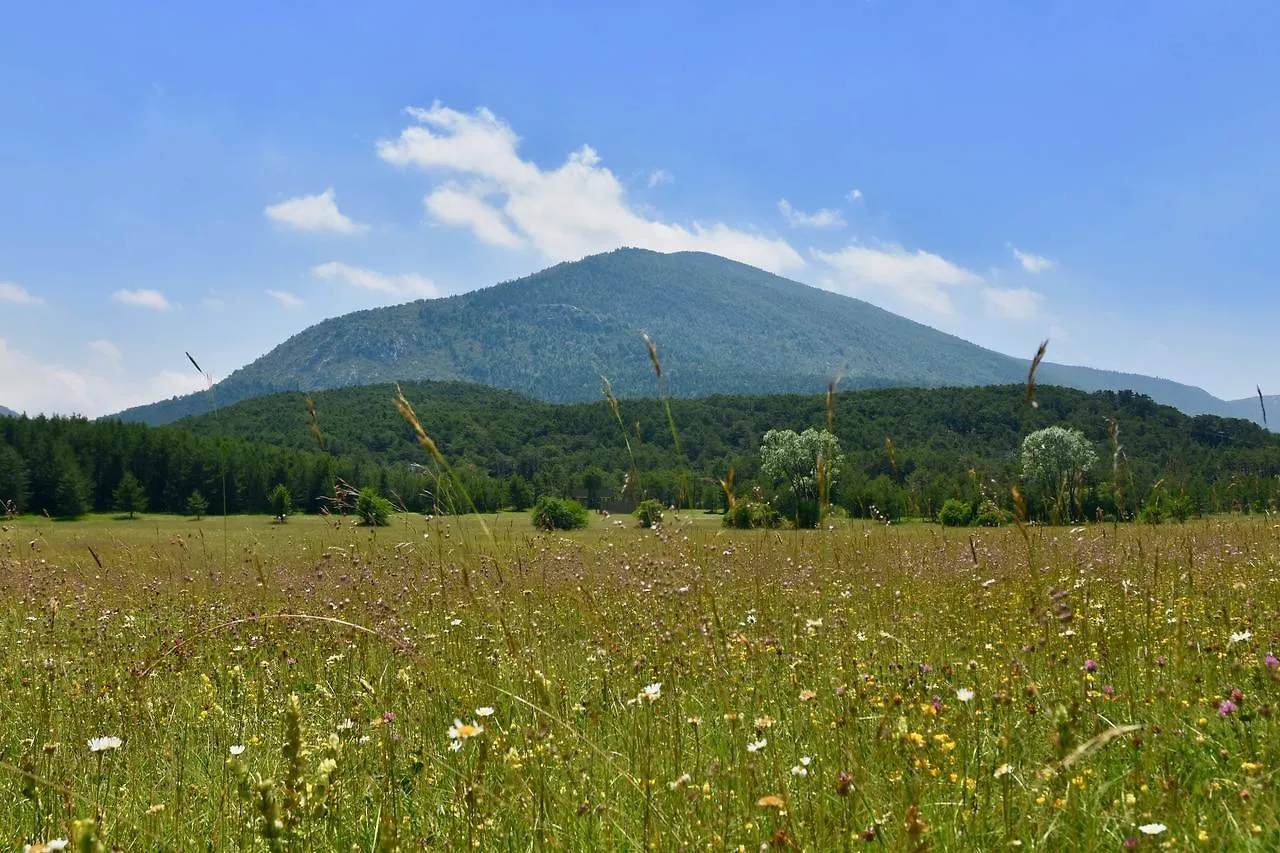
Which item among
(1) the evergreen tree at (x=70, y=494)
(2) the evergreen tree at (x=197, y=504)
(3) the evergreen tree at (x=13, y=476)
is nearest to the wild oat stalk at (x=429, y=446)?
(2) the evergreen tree at (x=197, y=504)

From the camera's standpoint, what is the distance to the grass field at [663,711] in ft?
8.38

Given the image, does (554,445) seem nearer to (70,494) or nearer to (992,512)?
(70,494)

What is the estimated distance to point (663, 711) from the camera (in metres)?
3.96

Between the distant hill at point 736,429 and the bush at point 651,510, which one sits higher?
the distant hill at point 736,429

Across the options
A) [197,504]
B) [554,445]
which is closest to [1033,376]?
[197,504]

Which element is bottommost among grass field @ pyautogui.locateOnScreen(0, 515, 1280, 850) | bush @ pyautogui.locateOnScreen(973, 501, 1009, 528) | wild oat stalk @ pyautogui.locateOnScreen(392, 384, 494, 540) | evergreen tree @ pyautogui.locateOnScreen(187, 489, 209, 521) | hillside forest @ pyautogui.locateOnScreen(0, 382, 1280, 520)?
grass field @ pyautogui.locateOnScreen(0, 515, 1280, 850)

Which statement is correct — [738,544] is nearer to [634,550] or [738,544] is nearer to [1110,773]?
[634,550]

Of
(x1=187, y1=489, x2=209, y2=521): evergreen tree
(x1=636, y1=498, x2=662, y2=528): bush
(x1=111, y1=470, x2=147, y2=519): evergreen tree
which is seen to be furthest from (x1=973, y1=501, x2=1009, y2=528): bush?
(x1=111, y1=470, x2=147, y2=519): evergreen tree

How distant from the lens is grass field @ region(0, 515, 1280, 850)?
255 cm

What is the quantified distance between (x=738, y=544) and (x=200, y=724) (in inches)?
274

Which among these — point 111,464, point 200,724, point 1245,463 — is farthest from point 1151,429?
point 111,464

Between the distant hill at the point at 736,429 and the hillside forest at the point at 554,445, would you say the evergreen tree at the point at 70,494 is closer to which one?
the hillside forest at the point at 554,445

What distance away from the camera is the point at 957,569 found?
8.24 m

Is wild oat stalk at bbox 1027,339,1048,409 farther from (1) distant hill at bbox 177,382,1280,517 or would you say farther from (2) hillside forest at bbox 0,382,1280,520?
(1) distant hill at bbox 177,382,1280,517
